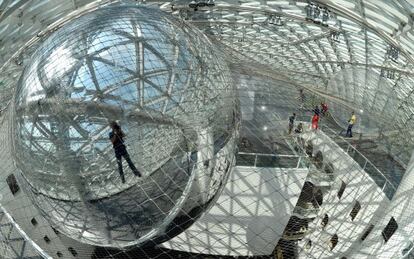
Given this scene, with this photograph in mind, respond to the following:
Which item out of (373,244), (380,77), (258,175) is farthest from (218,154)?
(380,77)

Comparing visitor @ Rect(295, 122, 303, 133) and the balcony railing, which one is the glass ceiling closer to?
visitor @ Rect(295, 122, 303, 133)

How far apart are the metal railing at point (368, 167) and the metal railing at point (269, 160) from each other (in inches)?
56.6

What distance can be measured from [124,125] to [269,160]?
207 centimetres

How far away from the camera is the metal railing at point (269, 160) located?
466 cm

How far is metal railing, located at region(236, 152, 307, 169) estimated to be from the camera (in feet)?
15.3

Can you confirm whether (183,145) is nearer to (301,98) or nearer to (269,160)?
(269,160)

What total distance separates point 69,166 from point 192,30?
126 cm

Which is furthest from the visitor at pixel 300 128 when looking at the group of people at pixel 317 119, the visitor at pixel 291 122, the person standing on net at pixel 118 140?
the person standing on net at pixel 118 140

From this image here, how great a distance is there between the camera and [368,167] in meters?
6.66

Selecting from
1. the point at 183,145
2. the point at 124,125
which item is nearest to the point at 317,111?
the point at 183,145

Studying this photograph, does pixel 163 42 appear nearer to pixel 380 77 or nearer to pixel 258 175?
pixel 258 175

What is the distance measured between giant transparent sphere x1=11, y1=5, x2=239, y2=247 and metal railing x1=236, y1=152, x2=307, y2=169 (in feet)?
3.20

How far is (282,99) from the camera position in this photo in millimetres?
5062

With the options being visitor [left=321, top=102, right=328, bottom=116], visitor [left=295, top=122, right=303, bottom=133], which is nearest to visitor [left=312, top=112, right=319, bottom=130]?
visitor [left=321, top=102, right=328, bottom=116]
